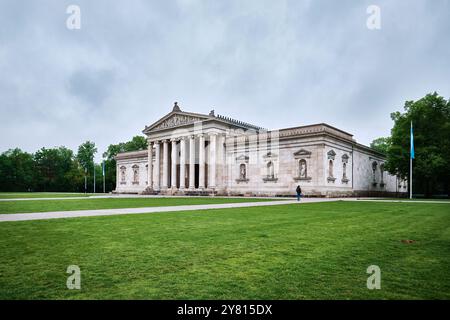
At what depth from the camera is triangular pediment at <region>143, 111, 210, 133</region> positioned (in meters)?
53.6

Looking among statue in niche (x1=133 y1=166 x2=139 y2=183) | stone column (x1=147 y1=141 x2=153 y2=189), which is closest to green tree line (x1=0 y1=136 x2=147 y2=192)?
statue in niche (x1=133 y1=166 x2=139 y2=183)

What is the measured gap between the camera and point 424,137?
43.4 metres

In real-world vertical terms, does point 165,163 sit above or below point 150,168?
above

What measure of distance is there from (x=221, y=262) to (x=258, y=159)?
4195 centimetres

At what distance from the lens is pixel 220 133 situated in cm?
5166

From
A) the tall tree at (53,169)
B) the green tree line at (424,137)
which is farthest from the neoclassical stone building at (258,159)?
the tall tree at (53,169)

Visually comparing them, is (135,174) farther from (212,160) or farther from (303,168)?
(303,168)

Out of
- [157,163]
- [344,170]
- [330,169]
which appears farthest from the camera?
[157,163]

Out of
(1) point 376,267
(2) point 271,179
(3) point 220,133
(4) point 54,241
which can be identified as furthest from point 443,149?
(4) point 54,241

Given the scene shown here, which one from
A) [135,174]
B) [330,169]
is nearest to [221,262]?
[330,169]

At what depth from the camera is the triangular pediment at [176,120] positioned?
176 feet
